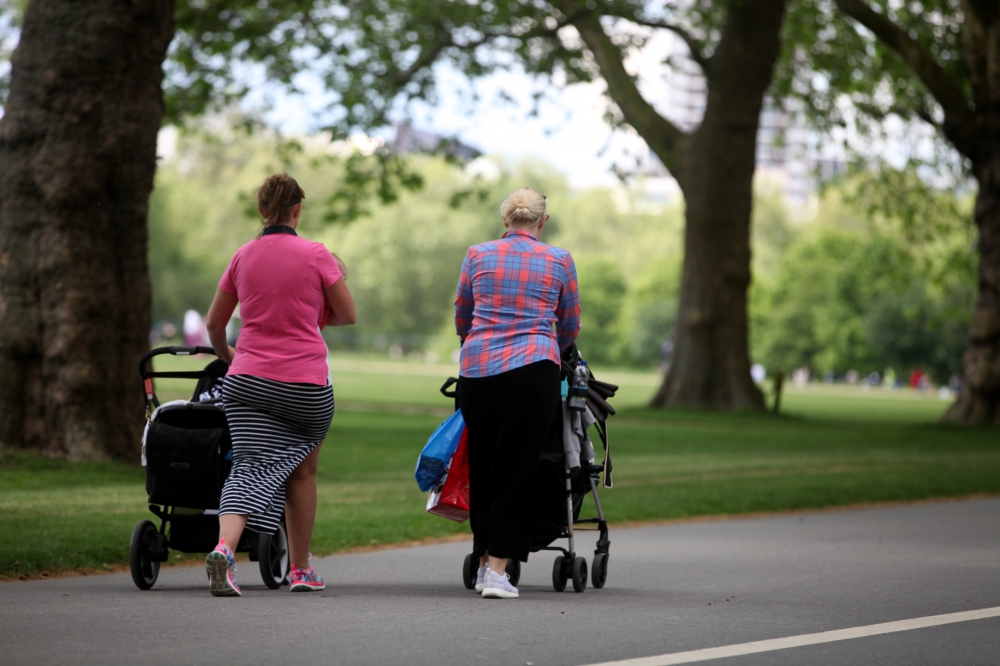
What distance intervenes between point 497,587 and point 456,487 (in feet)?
1.91

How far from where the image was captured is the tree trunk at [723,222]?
91.7 ft

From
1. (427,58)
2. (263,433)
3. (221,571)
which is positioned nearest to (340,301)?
(263,433)

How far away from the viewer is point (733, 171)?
92.3 feet

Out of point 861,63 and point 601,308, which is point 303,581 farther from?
point 601,308

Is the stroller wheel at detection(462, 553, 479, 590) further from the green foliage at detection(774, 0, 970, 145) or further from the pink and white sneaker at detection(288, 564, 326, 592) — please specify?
the green foliage at detection(774, 0, 970, 145)

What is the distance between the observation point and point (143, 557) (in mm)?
6730

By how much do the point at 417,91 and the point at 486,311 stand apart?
2249cm

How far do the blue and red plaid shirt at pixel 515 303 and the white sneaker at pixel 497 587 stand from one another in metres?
0.99

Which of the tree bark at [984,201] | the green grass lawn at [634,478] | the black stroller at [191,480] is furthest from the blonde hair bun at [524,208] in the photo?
the tree bark at [984,201]

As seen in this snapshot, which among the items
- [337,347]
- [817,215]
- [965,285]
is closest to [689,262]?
[965,285]

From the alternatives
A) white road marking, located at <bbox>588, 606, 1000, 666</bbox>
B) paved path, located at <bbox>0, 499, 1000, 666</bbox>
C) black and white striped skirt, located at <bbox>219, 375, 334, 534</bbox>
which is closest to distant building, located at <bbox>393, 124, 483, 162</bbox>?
paved path, located at <bbox>0, 499, 1000, 666</bbox>

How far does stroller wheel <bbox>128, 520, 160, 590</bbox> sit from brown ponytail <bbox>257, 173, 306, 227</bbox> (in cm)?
161

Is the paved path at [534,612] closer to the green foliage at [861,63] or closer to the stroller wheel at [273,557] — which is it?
the stroller wheel at [273,557]

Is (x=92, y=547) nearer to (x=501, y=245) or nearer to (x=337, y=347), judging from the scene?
(x=501, y=245)
